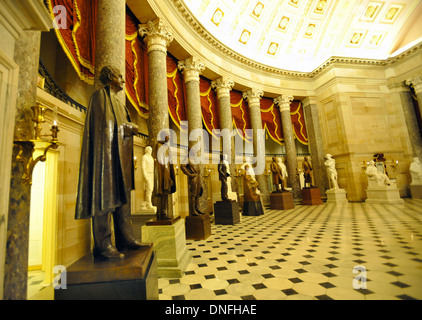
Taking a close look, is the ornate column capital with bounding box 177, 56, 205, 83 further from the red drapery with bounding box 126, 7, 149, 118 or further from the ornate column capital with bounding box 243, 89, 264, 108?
the ornate column capital with bounding box 243, 89, 264, 108

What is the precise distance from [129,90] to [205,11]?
21.5 ft

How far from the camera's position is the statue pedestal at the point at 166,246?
3295 mm

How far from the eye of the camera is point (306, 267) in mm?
3275

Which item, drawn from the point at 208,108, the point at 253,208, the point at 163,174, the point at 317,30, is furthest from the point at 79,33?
the point at 317,30

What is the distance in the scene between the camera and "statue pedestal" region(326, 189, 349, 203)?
11.8m

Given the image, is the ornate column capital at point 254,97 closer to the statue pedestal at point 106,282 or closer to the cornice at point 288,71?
the cornice at point 288,71

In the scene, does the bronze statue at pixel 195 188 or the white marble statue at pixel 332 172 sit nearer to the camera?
the bronze statue at pixel 195 188

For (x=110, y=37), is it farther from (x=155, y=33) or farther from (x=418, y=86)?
(x=418, y=86)

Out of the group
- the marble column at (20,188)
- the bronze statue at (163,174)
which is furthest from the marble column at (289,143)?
the marble column at (20,188)

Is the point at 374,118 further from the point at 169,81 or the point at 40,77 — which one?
the point at 40,77

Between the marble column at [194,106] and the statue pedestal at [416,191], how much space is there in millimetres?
11976

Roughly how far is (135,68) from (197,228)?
5.76m

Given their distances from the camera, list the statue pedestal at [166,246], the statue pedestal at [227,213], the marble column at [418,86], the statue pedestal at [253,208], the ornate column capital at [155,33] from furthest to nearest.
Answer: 1. the marble column at [418,86]
2. the statue pedestal at [253,208]
3. the statue pedestal at [227,213]
4. the ornate column capital at [155,33]
5. the statue pedestal at [166,246]
